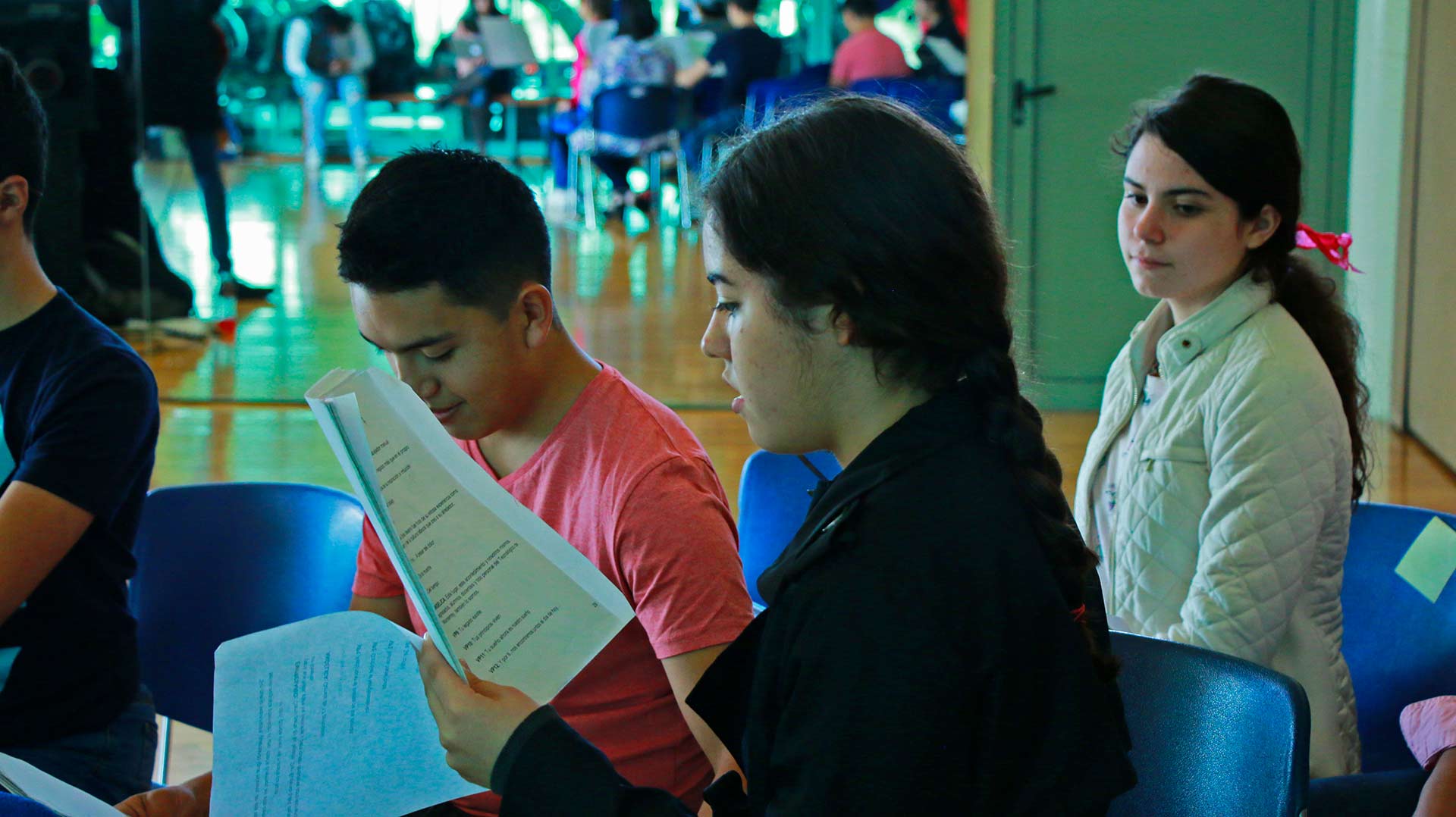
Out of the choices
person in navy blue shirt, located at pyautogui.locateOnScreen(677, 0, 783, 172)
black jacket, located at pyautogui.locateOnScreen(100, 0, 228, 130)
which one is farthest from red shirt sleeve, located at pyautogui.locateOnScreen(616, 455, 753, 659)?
black jacket, located at pyautogui.locateOnScreen(100, 0, 228, 130)

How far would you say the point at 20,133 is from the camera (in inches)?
61.4

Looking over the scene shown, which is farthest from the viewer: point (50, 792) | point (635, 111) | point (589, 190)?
point (589, 190)

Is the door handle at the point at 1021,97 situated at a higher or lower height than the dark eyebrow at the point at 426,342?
higher

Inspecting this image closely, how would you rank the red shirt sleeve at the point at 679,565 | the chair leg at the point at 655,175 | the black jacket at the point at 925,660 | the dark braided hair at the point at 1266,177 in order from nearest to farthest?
the black jacket at the point at 925,660 → the red shirt sleeve at the point at 679,565 → the dark braided hair at the point at 1266,177 → the chair leg at the point at 655,175

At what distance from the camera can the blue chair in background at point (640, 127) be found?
676cm

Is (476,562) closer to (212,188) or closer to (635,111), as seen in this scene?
(212,188)

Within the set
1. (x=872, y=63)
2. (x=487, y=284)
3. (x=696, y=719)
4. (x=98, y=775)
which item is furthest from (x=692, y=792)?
(x=872, y=63)

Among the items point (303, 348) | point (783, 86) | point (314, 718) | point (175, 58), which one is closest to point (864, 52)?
point (783, 86)

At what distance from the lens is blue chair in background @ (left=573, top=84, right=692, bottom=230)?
6.76 m

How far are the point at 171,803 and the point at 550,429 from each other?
0.53m

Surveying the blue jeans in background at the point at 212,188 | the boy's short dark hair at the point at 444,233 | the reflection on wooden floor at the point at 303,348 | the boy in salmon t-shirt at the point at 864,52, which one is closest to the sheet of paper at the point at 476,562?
the boy's short dark hair at the point at 444,233

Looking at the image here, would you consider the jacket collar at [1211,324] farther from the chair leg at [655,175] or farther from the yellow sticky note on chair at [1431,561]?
the chair leg at [655,175]

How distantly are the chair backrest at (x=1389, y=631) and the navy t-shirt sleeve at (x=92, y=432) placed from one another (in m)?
1.45

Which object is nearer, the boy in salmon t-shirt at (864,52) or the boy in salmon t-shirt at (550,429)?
the boy in salmon t-shirt at (550,429)
